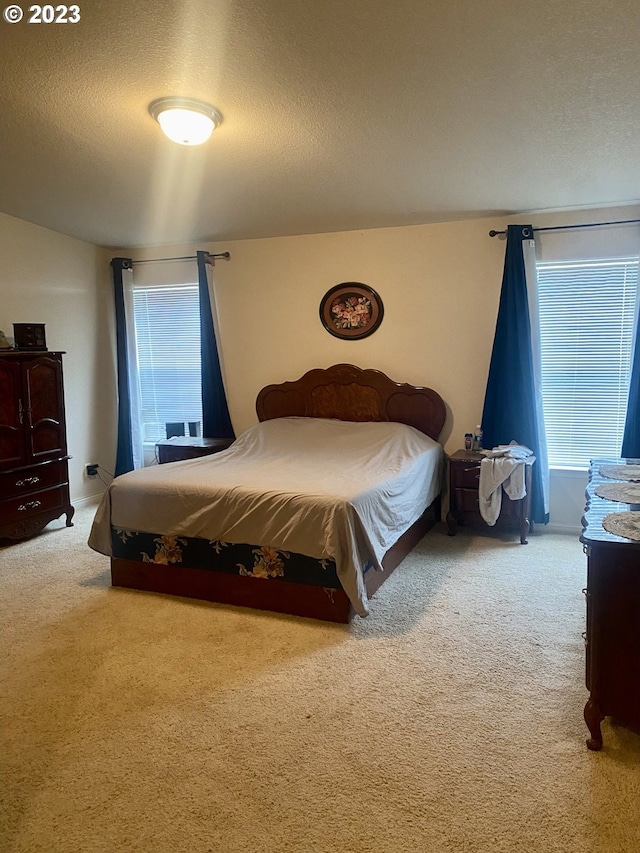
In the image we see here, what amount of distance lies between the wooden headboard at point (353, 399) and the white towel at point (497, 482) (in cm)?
69

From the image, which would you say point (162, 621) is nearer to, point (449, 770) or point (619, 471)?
point (449, 770)

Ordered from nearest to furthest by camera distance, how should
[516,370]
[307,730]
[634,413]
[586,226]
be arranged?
[307,730] → [634,413] → [586,226] → [516,370]

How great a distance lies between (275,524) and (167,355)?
125 inches

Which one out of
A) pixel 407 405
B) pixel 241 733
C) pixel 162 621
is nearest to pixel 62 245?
pixel 407 405

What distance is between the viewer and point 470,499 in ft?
14.1

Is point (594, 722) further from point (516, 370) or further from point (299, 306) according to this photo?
point (299, 306)

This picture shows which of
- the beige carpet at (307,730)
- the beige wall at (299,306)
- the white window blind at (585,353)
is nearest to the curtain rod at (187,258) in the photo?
the beige wall at (299,306)

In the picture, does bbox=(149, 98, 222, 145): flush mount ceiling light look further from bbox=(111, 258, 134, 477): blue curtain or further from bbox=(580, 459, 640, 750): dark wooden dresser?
bbox=(111, 258, 134, 477): blue curtain

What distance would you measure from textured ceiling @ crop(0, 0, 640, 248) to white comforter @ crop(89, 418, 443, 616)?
5.85 feet

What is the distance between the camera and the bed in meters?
2.93

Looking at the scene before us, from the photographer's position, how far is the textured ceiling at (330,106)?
6.45 ft

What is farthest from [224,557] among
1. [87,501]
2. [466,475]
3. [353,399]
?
[87,501]

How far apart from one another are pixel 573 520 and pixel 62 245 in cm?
477

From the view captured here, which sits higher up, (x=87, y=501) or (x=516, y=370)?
(x=516, y=370)
